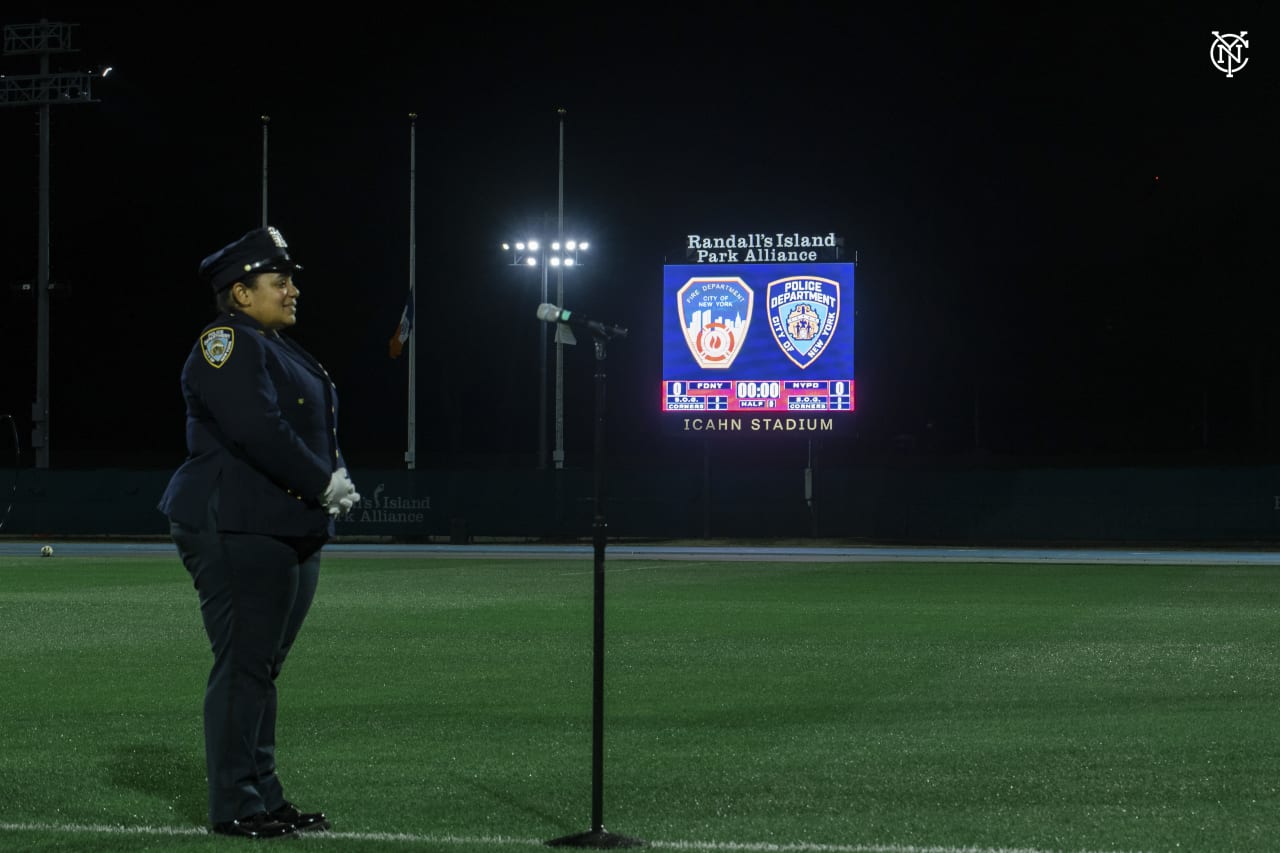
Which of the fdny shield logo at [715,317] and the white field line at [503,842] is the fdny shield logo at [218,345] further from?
the fdny shield logo at [715,317]

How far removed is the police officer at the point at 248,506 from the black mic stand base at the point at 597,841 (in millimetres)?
1006

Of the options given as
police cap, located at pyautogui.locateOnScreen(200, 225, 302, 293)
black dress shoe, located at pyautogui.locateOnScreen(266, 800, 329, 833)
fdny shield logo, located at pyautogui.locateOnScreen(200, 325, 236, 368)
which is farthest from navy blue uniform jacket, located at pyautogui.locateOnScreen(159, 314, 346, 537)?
black dress shoe, located at pyautogui.locateOnScreen(266, 800, 329, 833)

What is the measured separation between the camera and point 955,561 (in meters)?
30.7

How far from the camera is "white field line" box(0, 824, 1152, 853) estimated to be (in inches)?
226

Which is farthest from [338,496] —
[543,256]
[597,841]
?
[543,256]

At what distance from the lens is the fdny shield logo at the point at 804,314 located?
37344mm

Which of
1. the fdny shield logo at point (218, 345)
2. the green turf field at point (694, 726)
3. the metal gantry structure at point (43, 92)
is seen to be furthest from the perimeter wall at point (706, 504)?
the fdny shield logo at point (218, 345)

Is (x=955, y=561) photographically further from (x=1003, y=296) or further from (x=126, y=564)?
(x=1003, y=296)

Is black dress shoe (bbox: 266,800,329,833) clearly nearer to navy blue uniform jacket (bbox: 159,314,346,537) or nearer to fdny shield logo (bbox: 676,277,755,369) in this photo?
navy blue uniform jacket (bbox: 159,314,346,537)

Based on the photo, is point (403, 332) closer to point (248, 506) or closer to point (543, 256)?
point (543, 256)

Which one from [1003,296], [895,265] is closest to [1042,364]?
[1003,296]

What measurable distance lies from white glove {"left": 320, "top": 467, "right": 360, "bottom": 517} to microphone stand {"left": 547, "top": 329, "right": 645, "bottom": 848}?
89cm

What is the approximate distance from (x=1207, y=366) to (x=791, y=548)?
46033 millimetres

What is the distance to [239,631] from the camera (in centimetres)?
569
